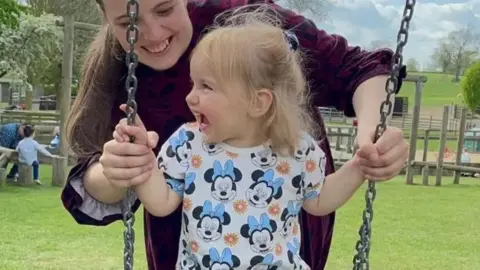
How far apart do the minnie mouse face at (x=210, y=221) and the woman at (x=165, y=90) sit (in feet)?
0.65

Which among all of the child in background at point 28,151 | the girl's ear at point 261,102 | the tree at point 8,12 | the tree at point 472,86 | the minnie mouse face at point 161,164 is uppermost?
the tree at point 8,12

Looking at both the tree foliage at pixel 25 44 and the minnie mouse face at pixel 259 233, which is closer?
the minnie mouse face at pixel 259 233

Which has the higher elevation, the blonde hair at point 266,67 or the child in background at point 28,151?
the blonde hair at point 266,67

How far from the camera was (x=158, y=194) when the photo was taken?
126 cm

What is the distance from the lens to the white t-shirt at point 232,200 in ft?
4.11

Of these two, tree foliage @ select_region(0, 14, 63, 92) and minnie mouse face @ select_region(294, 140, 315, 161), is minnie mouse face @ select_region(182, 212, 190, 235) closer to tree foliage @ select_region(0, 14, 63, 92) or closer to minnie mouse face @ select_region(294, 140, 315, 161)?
minnie mouse face @ select_region(294, 140, 315, 161)

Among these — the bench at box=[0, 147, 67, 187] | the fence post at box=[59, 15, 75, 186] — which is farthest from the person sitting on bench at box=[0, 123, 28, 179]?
the fence post at box=[59, 15, 75, 186]

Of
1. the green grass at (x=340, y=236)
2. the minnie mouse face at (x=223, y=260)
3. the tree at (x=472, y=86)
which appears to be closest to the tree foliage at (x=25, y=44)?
the green grass at (x=340, y=236)

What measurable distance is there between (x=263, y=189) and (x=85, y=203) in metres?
0.39

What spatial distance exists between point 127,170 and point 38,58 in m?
15.4

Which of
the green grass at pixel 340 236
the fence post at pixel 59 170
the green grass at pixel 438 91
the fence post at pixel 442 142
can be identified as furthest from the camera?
the green grass at pixel 438 91

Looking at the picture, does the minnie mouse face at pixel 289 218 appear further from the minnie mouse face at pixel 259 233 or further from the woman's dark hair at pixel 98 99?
the woman's dark hair at pixel 98 99

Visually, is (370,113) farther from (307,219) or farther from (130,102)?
(130,102)

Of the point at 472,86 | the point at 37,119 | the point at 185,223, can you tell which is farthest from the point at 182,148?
the point at 37,119
